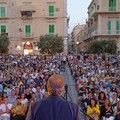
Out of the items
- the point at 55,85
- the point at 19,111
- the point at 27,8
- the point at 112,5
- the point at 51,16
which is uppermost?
the point at 112,5

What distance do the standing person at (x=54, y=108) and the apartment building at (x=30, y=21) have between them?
4282cm

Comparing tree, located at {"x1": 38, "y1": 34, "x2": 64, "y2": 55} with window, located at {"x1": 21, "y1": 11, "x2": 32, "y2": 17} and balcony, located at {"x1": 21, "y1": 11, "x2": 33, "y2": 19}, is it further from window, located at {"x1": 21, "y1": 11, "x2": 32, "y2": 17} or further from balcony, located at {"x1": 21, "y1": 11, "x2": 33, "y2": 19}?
window, located at {"x1": 21, "y1": 11, "x2": 32, "y2": 17}

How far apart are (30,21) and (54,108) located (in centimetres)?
4386

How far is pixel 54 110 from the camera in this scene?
9.36ft

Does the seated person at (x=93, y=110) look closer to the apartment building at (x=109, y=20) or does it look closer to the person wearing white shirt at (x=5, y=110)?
the person wearing white shirt at (x=5, y=110)

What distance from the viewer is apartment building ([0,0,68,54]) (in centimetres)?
4584

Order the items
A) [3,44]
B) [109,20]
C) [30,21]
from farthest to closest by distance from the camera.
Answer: [30,21]
[109,20]
[3,44]

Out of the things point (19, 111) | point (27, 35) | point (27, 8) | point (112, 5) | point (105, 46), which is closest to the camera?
point (19, 111)

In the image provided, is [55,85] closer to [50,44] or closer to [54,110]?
[54,110]

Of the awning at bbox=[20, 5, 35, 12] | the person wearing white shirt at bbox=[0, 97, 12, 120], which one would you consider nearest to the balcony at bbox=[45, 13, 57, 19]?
the awning at bbox=[20, 5, 35, 12]

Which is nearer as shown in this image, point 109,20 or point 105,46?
point 105,46

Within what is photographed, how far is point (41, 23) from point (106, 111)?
122ft

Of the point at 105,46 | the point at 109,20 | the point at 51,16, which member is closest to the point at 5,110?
the point at 105,46

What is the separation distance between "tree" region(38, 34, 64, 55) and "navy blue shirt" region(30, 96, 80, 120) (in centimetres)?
3791
